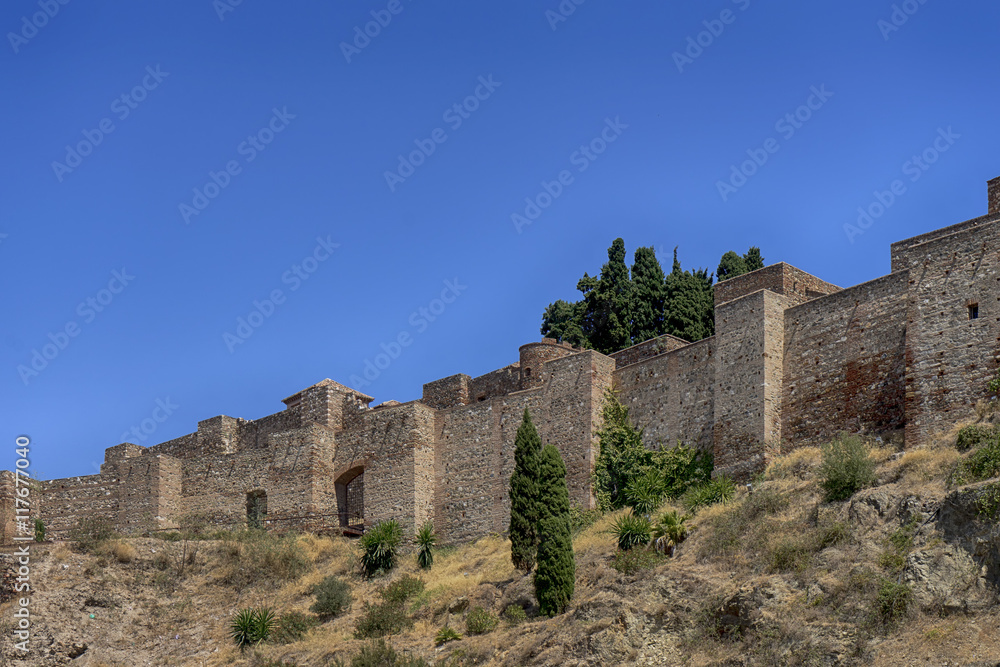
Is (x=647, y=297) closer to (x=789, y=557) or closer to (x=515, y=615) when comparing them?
(x=515, y=615)

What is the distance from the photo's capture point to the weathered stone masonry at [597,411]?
28.3m

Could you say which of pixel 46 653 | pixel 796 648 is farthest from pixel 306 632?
A: pixel 796 648

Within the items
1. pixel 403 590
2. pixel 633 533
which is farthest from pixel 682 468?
pixel 403 590

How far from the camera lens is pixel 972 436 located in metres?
26.0

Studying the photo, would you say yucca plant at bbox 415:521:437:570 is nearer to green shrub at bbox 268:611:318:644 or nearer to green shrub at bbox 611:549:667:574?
green shrub at bbox 268:611:318:644

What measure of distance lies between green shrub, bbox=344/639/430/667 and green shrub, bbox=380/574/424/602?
3.81m

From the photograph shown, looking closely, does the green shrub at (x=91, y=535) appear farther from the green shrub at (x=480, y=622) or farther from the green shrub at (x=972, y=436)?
the green shrub at (x=972, y=436)

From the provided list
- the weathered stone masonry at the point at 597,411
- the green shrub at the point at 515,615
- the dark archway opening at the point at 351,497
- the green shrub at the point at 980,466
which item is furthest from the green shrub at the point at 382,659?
the green shrub at the point at 980,466

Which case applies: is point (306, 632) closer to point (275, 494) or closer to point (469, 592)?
point (469, 592)

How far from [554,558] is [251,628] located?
8.25 metres

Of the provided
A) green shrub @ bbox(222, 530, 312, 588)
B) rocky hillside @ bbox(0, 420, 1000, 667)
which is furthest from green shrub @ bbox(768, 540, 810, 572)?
green shrub @ bbox(222, 530, 312, 588)

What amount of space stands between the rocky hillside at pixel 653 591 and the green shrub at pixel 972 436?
0.28 metres

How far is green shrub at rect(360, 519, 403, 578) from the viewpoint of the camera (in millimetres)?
35156

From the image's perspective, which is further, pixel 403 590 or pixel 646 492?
Answer: pixel 403 590
